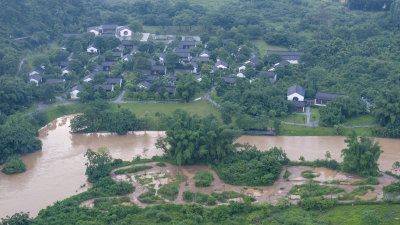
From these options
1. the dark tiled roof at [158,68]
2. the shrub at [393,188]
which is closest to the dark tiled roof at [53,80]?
the dark tiled roof at [158,68]

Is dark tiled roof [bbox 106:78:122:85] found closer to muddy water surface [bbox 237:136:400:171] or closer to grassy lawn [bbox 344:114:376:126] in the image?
muddy water surface [bbox 237:136:400:171]

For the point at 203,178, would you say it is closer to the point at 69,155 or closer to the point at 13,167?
the point at 69,155

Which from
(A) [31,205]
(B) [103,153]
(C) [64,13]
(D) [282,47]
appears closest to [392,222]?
(B) [103,153]

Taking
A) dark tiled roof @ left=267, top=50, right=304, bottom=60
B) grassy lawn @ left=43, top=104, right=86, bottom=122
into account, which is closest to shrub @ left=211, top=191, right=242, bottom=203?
grassy lawn @ left=43, top=104, right=86, bottom=122

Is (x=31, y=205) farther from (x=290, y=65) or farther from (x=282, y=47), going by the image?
(x=282, y=47)

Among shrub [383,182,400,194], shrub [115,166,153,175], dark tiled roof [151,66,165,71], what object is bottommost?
shrub [383,182,400,194]
